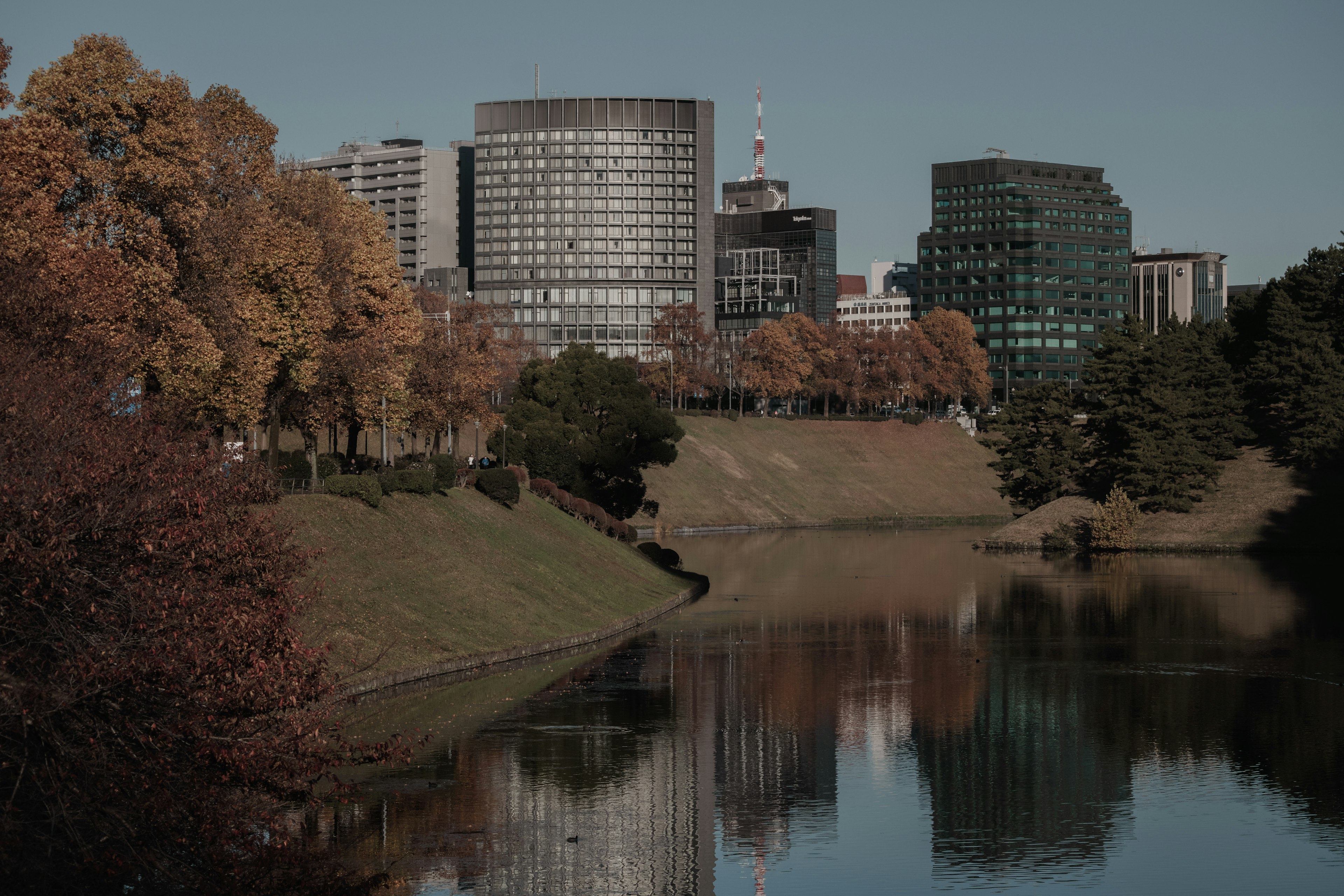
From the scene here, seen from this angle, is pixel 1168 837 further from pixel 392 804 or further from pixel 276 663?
pixel 276 663

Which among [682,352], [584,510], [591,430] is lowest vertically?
[584,510]

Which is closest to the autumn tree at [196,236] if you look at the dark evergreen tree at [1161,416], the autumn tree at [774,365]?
the dark evergreen tree at [1161,416]

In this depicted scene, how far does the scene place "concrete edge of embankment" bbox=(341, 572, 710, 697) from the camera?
1603 inches

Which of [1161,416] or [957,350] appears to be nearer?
[1161,416]

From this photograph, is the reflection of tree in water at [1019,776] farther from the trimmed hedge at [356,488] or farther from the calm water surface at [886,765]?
the trimmed hedge at [356,488]

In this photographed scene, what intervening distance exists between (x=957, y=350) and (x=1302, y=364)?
89.4 meters

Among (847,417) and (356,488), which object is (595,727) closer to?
(356,488)

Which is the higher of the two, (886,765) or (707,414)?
(707,414)

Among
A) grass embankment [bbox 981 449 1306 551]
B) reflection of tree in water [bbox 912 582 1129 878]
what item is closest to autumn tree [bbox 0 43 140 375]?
reflection of tree in water [bbox 912 582 1129 878]

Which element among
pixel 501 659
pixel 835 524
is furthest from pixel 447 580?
pixel 835 524

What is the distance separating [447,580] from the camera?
51344 millimetres

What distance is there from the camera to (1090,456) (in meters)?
109

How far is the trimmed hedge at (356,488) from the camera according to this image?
172ft

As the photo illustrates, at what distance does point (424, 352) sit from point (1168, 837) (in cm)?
5412
